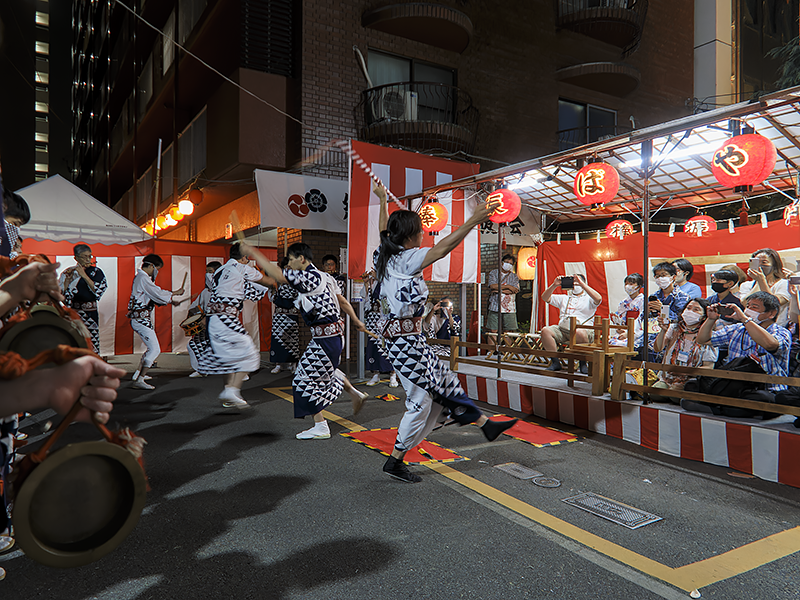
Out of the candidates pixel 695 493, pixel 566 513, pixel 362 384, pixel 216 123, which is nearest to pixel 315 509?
pixel 566 513

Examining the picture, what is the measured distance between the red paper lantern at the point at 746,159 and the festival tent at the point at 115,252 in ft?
32.1

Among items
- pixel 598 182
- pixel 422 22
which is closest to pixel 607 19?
pixel 422 22

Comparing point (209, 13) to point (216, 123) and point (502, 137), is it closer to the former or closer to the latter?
point (216, 123)

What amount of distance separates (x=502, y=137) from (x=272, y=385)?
932 centimetres

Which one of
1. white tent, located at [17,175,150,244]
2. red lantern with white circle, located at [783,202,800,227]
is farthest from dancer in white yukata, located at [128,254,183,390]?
red lantern with white circle, located at [783,202,800,227]

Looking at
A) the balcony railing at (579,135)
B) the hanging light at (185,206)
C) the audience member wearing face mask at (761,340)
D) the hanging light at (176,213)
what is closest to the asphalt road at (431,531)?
the audience member wearing face mask at (761,340)

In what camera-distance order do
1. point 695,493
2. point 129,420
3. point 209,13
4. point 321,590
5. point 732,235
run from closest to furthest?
point 321,590
point 695,493
point 129,420
point 732,235
point 209,13

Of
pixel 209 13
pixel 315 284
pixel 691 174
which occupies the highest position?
pixel 209 13

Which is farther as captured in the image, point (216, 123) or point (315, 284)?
point (216, 123)

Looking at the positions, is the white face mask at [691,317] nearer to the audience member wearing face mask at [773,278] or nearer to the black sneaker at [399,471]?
the audience member wearing face mask at [773,278]

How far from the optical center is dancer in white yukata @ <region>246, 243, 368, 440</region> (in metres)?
5.30

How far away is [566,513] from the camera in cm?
351

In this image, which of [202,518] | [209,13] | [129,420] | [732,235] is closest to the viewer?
[202,518]

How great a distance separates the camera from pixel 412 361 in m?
4.12
